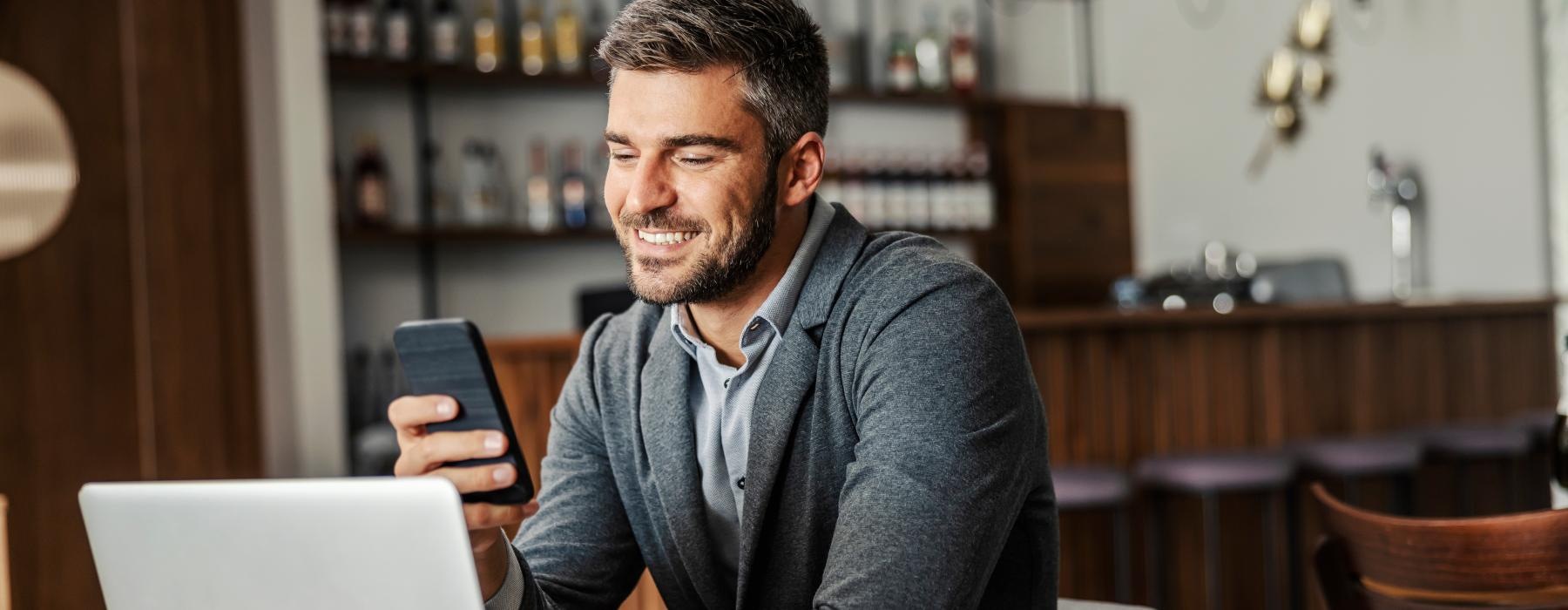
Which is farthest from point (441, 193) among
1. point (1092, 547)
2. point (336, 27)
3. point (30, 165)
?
point (1092, 547)

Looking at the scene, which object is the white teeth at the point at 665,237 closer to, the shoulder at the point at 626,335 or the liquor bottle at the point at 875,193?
the shoulder at the point at 626,335

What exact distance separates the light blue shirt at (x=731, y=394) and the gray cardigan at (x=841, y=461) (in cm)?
2

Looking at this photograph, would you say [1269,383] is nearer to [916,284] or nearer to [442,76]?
[442,76]

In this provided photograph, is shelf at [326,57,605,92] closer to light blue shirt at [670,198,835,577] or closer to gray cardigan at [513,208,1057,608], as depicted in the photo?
gray cardigan at [513,208,1057,608]

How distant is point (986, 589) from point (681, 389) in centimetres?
35

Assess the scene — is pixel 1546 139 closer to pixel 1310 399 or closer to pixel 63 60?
pixel 1310 399

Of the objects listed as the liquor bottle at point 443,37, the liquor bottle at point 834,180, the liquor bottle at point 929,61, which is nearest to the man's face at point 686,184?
the liquor bottle at point 443,37

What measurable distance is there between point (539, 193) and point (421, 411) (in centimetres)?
360

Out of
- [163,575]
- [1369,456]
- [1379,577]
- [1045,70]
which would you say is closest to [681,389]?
[163,575]

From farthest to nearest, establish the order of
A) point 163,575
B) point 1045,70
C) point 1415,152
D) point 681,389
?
point 1045,70 < point 1415,152 < point 681,389 < point 163,575

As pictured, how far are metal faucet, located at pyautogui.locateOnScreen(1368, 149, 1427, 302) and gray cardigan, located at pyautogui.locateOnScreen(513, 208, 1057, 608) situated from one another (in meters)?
4.31

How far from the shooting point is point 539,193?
176 inches

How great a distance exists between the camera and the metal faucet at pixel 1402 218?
16.6ft

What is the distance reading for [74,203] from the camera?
3.49m
